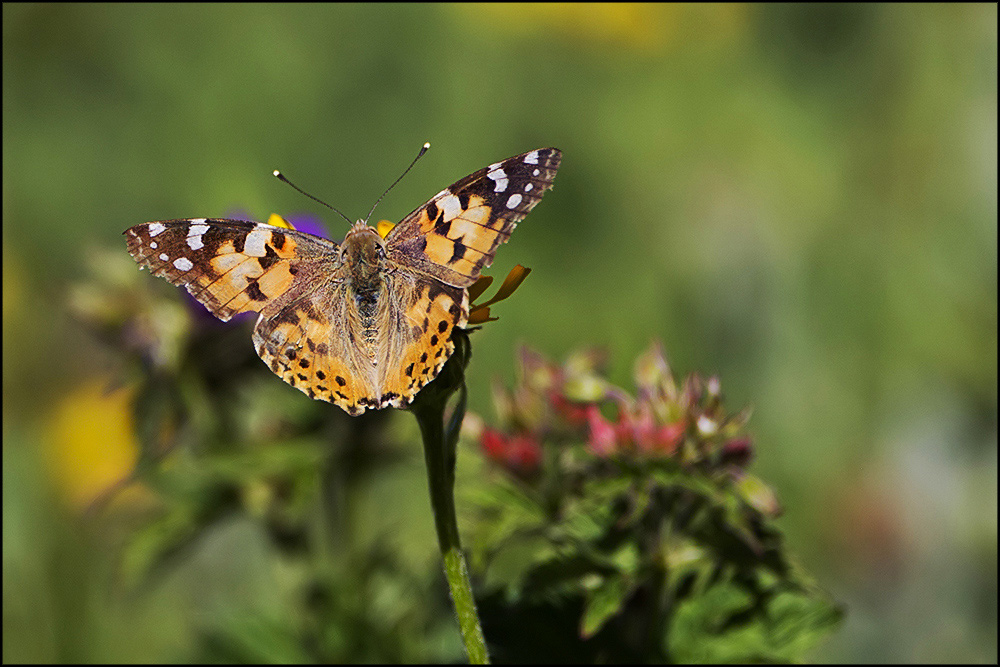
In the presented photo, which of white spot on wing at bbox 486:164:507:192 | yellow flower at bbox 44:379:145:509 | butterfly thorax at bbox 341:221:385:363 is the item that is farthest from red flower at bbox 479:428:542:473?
yellow flower at bbox 44:379:145:509

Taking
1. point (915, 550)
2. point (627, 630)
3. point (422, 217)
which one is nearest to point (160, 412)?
point (422, 217)

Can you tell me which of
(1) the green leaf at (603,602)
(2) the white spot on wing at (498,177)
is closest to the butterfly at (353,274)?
(2) the white spot on wing at (498,177)

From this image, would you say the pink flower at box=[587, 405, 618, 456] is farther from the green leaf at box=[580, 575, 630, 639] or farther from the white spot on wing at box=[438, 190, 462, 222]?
the white spot on wing at box=[438, 190, 462, 222]

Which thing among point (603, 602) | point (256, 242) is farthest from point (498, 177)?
point (603, 602)

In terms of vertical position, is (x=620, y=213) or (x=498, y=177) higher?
(x=620, y=213)

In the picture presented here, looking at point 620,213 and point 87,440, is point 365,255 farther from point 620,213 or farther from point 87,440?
point 620,213
